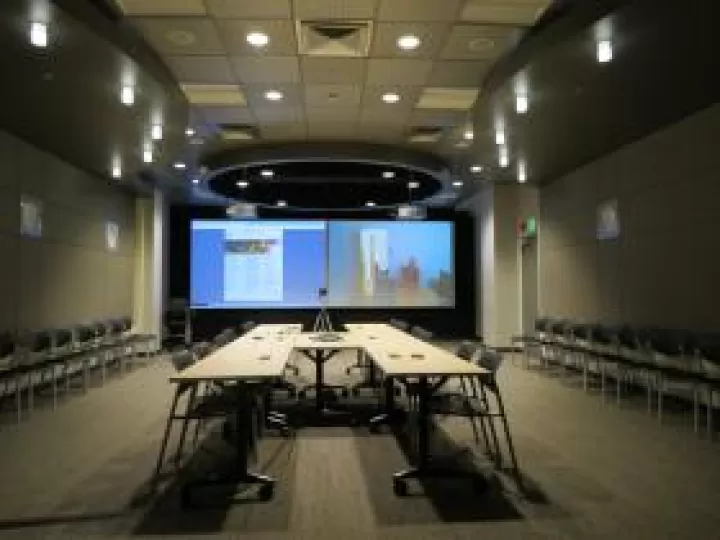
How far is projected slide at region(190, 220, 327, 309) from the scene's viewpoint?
43.4ft

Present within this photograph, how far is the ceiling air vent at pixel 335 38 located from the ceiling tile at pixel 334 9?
117 millimetres

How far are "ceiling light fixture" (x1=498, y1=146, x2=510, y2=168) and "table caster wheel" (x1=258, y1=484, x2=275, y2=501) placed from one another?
19.3 ft

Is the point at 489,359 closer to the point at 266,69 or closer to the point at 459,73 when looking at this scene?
the point at 459,73

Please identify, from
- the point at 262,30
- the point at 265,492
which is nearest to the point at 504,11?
the point at 262,30

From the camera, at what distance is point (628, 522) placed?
339 cm

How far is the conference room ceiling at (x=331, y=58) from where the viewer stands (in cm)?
450

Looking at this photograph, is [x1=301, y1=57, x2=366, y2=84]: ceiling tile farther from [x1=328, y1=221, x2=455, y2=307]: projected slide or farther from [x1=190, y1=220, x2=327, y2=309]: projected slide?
[x1=328, y1=221, x2=455, y2=307]: projected slide

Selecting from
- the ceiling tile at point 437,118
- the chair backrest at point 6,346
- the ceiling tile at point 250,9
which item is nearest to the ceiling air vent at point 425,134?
the ceiling tile at point 437,118

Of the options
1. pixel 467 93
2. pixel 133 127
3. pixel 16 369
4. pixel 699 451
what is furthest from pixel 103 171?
pixel 699 451

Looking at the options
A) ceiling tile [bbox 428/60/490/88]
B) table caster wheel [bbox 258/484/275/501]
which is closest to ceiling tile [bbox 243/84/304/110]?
ceiling tile [bbox 428/60/490/88]

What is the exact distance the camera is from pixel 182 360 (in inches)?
176

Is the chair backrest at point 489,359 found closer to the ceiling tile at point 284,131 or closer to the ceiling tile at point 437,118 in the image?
the ceiling tile at point 437,118

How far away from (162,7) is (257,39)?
2.62ft

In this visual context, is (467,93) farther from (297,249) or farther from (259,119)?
(297,249)
